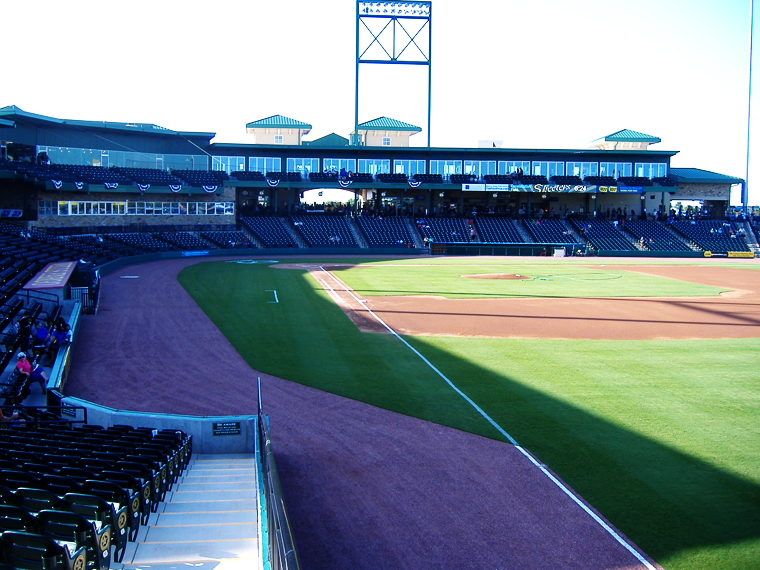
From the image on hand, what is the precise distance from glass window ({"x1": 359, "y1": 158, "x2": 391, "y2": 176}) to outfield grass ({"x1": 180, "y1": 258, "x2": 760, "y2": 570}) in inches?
1799

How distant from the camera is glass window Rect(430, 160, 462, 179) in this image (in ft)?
230

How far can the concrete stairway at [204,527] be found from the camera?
6.23m

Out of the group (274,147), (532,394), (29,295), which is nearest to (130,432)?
(532,394)

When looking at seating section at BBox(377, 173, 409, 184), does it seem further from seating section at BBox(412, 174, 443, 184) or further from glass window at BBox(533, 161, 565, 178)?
glass window at BBox(533, 161, 565, 178)

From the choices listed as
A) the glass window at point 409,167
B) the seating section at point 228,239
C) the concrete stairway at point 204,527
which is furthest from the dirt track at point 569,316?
the glass window at point 409,167

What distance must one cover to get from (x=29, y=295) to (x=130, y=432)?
14546 mm

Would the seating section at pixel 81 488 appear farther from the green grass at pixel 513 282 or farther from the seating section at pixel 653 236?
the seating section at pixel 653 236

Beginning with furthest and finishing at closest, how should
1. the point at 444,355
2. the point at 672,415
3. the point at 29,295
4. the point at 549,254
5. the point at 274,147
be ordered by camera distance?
the point at 274,147, the point at 549,254, the point at 29,295, the point at 444,355, the point at 672,415

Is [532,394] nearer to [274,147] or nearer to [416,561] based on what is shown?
[416,561]

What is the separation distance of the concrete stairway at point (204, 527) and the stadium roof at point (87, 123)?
164 ft

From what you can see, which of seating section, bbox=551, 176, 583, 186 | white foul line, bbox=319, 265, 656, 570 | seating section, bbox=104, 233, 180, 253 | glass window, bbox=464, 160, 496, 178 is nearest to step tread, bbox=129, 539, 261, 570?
white foul line, bbox=319, 265, 656, 570

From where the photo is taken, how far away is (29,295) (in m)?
21.4

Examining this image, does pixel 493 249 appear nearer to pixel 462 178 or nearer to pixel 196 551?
pixel 462 178

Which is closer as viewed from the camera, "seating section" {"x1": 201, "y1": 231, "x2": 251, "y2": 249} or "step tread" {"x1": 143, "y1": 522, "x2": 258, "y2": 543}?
"step tread" {"x1": 143, "y1": 522, "x2": 258, "y2": 543}
